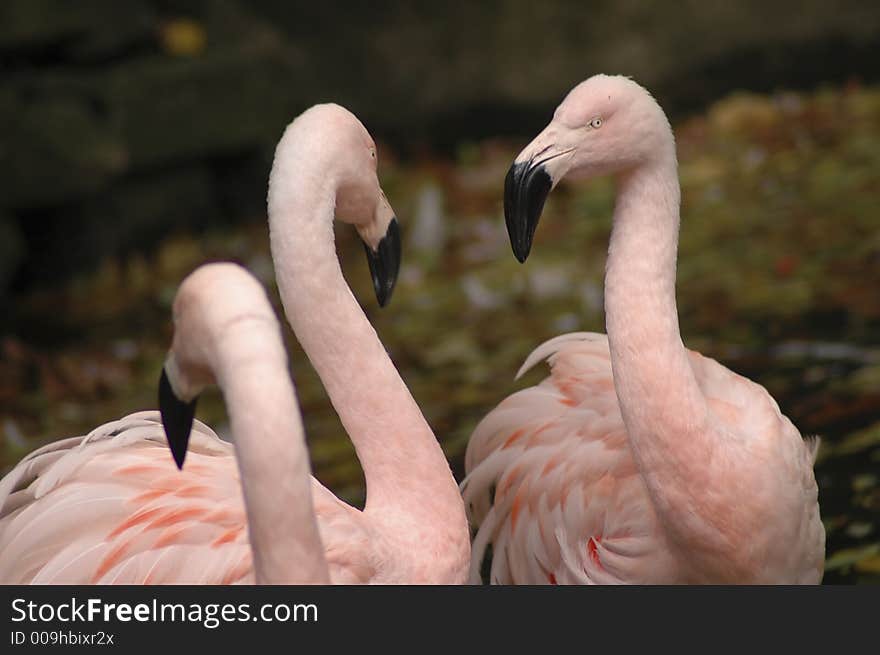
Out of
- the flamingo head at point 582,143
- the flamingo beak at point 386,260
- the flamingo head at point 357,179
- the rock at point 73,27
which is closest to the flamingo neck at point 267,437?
the flamingo head at point 357,179

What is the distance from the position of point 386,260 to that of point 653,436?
2.41 ft

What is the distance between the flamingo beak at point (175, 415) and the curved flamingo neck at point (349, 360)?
0.45 m

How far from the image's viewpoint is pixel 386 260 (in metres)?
2.93

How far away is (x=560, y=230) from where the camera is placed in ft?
→ 20.9

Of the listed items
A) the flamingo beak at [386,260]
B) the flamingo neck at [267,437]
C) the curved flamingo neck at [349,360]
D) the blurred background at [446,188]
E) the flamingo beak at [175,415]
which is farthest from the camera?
the blurred background at [446,188]

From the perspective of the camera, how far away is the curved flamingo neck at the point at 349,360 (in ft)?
8.38

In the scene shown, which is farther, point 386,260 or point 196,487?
point 386,260

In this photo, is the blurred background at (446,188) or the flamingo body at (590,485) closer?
the flamingo body at (590,485)

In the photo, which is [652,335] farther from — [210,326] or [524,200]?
[210,326]

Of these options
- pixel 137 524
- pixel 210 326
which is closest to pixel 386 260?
pixel 137 524

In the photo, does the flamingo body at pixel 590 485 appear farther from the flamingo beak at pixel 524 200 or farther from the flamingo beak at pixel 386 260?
the flamingo beak at pixel 524 200
